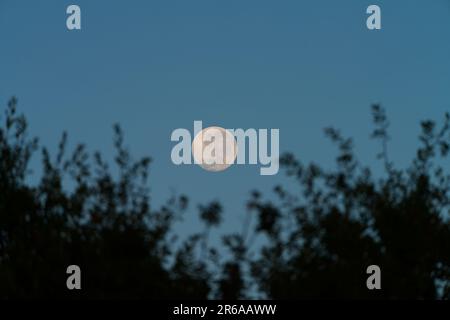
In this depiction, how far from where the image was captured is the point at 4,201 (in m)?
12.4

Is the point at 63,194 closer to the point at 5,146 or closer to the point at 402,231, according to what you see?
the point at 5,146

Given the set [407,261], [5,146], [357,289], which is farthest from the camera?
[5,146]

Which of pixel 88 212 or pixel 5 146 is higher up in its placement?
pixel 5 146

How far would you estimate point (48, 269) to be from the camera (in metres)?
11.3

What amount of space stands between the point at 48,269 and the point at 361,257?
4.36 m

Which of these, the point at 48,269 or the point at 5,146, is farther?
the point at 5,146

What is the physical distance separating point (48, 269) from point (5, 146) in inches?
98.0

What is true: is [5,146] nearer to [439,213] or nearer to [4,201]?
[4,201]

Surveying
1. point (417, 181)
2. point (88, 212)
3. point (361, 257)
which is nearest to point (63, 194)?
point (88, 212)

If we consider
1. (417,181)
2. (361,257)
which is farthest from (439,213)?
(361,257)
